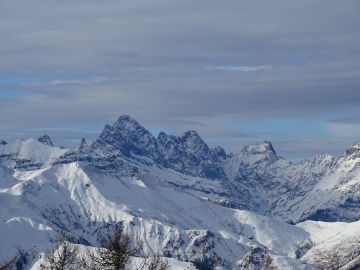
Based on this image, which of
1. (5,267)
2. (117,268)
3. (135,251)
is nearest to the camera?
(5,267)

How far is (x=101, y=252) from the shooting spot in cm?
8381

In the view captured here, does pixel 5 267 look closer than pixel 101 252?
Yes

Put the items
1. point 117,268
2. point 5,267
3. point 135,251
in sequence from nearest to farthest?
1. point 5,267
2. point 117,268
3. point 135,251

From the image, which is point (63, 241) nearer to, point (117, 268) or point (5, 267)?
point (117, 268)

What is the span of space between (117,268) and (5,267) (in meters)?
10.7

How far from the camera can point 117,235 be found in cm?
8450

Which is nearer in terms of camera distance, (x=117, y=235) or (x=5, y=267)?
(x=5, y=267)

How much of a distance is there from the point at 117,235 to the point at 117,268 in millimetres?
3344

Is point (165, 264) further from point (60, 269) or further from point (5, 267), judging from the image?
point (5, 267)

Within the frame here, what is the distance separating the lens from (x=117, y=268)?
8200cm

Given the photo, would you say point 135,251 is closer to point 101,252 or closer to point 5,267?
point 101,252

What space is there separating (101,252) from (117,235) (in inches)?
72.0

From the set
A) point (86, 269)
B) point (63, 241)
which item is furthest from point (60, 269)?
point (63, 241)

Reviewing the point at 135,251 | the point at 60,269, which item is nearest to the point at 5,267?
the point at 60,269
